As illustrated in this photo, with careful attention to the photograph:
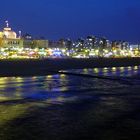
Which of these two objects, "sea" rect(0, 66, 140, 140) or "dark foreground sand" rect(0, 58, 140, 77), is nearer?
"sea" rect(0, 66, 140, 140)

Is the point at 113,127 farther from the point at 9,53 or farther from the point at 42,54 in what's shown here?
the point at 42,54

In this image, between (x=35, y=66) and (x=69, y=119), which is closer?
(x=69, y=119)

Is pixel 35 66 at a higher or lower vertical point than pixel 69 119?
lower

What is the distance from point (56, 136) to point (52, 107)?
6852 mm

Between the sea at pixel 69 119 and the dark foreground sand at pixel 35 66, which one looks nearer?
the sea at pixel 69 119

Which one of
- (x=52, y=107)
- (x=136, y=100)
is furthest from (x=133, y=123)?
(x=136, y=100)

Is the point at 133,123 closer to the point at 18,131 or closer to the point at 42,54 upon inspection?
the point at 18,131

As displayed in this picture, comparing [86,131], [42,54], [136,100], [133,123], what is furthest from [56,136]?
[42,54]

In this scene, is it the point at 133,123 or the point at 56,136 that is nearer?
the point at 56,136

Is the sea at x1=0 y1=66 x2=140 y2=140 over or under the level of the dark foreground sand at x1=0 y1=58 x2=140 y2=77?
over

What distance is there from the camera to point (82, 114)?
57.3 ft

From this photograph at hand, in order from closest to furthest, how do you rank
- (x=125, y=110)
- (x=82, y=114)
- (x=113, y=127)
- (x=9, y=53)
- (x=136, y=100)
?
(x=113, y=127)
(x=82, y=114)
(x=125, y=110)
(x=136, y=100)
(x=9, y=53)

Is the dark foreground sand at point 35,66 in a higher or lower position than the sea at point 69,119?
lower

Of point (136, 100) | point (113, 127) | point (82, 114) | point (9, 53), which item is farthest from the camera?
point (9, 53)
